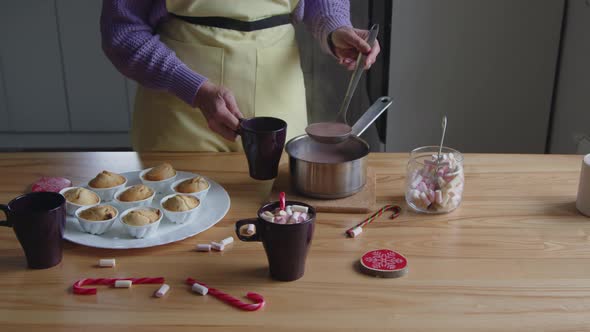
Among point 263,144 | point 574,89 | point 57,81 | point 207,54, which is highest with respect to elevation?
point 207,54

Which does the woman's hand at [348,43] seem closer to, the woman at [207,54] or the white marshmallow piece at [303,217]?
the woman at [207,54]

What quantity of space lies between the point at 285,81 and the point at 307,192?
531mm

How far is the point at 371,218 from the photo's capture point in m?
1.06

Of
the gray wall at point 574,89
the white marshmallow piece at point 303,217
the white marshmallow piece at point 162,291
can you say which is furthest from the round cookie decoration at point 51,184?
the gray wall at point 574,89

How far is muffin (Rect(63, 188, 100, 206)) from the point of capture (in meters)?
1.03

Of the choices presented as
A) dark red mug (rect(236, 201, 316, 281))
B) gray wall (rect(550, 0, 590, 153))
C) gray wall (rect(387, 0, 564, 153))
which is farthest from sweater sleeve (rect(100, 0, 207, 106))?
gray wall (rect(550, 0, 590, 153))

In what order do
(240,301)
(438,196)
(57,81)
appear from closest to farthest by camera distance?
(240,301) → (438,196) → (57,81)

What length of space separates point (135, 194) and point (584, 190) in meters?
0.76

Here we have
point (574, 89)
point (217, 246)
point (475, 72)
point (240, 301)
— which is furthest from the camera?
point (475, 72)

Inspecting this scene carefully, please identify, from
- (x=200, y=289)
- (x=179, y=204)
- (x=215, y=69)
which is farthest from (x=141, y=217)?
(x=215, y=69)

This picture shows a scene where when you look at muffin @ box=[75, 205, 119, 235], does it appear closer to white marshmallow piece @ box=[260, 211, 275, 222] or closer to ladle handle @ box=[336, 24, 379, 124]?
white marshmallow piece @ box=[260, 211, 275, 222]

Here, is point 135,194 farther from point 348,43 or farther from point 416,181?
point 348,43

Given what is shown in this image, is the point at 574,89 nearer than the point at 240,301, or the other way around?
the point at 240,301

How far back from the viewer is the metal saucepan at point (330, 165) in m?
1.09
